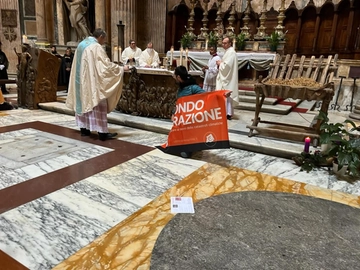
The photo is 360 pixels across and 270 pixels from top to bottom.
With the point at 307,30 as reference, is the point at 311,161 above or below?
below

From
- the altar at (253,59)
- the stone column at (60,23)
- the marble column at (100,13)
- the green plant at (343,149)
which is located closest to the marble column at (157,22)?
the marble column at (100,13)

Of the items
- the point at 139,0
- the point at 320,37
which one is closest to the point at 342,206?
the point at 320,37

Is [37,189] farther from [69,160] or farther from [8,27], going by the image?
[8,27]

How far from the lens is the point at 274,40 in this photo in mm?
8391

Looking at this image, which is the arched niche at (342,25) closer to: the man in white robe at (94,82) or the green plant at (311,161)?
the green plant at (311,161)

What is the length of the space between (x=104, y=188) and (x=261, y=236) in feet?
5.22

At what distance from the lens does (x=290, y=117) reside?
6.27 m

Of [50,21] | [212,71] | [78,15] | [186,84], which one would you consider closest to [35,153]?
[186,84]

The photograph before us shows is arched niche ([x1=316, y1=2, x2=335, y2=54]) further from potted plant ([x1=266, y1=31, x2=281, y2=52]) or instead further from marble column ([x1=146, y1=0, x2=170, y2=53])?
marble column ([x1=146, y1=0, x2=170, y2=53])

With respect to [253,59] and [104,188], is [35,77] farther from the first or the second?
[253,59]

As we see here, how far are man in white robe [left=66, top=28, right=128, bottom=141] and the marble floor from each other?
0.43m

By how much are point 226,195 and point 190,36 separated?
830 cm

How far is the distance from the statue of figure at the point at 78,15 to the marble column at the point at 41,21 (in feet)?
3.37

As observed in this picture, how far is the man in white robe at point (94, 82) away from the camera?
4.24 metres
